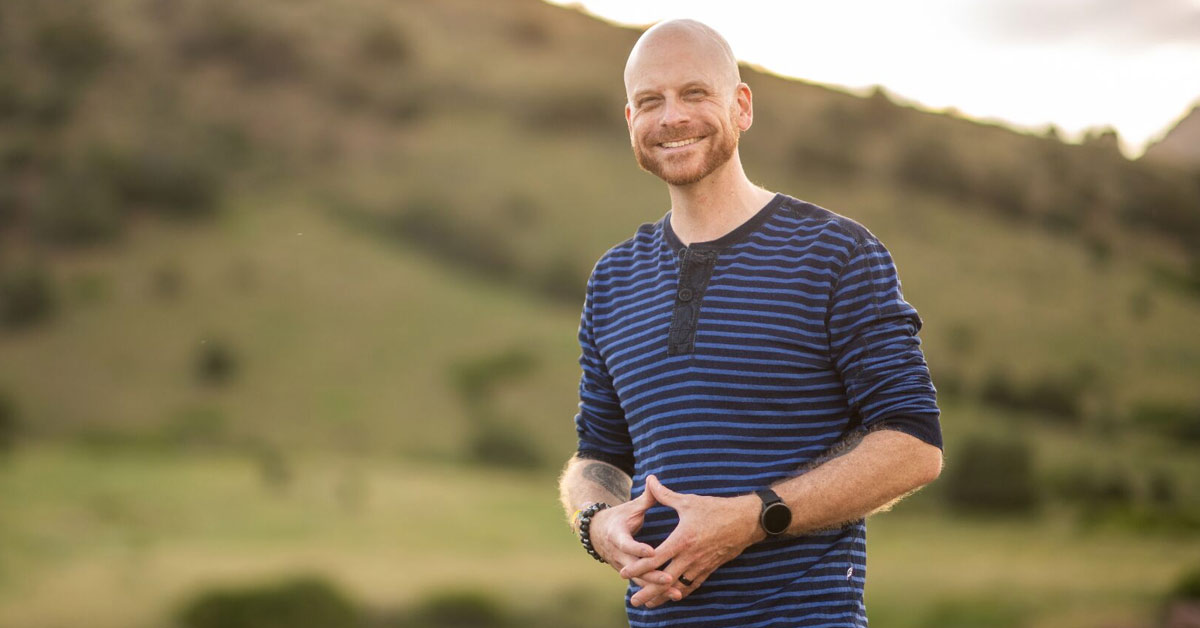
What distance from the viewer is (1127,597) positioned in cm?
3067

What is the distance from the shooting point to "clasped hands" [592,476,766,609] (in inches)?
78.0

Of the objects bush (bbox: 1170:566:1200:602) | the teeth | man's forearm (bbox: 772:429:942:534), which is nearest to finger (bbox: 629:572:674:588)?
man's forearm (bbox: 772:429:942:534)

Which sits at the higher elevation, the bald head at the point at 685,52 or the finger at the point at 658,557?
the bald head at the point at 685,52

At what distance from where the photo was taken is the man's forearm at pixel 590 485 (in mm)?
2426

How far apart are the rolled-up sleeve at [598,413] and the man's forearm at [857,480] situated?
571mm

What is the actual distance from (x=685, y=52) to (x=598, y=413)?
82 cm

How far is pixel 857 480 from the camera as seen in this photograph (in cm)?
199

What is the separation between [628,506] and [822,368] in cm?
45

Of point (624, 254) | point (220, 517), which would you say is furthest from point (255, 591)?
point (624, 254)

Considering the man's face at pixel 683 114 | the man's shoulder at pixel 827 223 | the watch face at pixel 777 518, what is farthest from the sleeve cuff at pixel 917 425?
the man's face at pixel 683 114

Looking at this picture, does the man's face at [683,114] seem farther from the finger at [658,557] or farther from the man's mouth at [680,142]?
the finger at [658,557]

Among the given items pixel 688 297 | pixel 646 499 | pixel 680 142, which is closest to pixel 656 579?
pixel 646 499

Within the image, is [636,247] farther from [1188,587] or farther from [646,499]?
[1188,587]

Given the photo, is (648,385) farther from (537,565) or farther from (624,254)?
(537,565)
